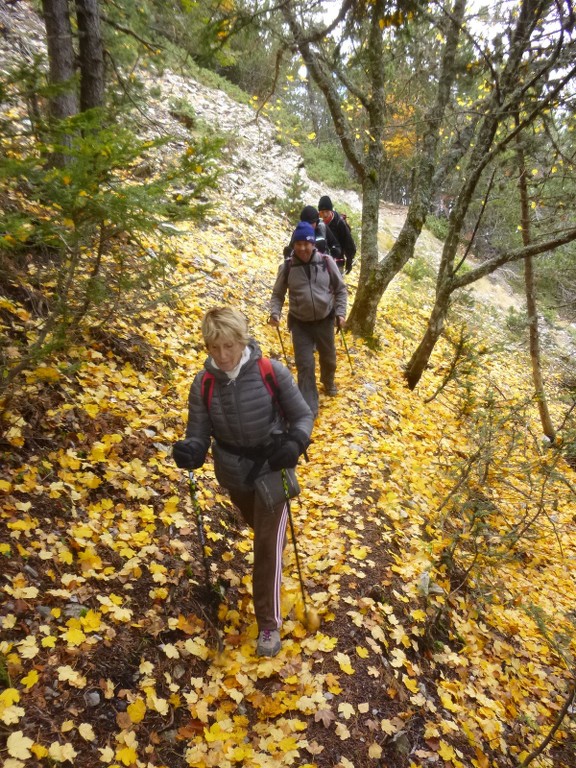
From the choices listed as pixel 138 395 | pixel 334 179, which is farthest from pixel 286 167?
pixel 138 395

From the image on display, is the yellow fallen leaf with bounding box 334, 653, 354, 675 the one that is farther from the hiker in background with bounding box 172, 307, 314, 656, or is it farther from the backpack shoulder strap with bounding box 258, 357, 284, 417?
the backpack shoulder strap with bounding box 258, 357, 284, 417

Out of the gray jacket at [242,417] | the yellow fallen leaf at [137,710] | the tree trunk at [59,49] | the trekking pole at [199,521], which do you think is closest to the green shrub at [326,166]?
the tree trunk at [59,49]

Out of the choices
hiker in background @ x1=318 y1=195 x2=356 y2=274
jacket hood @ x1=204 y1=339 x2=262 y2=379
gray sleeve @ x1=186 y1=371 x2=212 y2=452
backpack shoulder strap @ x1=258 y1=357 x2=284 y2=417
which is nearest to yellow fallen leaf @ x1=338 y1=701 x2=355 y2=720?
gray sleeve @ x1=186 y1=371 x2=212 y2=452

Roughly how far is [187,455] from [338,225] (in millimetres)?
6768

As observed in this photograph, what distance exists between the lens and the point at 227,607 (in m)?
3.75

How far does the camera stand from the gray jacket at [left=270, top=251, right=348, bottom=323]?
6.04m

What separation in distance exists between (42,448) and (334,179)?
20.6m

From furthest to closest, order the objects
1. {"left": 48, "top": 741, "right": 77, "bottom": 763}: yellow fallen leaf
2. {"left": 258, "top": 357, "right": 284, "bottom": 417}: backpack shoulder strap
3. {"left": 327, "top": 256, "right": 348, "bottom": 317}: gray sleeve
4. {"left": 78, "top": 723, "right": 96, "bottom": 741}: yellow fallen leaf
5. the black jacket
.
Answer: the black jacket, {"left": 327, "top": 256, "right": 348, "bottom": 317}: gray sleeve, {"left": 258, "top": 357, "right": 284, "bottom": 417}: backpack shoulder strap, {"left": 78, "top": 723, "right": 96, "bottom": 741}: yellow fallen leaf, {"left": 48, "top": 741, "right": 77, "bottom": 763}: yellow fallen leaf

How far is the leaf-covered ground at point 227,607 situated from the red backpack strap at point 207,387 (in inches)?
58.2

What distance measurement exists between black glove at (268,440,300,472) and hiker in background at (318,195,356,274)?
626 centimetres

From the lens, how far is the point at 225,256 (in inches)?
389

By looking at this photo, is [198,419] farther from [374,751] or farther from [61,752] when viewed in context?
[374,751]

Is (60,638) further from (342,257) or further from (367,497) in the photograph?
(342,257)

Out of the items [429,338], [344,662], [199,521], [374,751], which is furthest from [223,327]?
[429,338]
